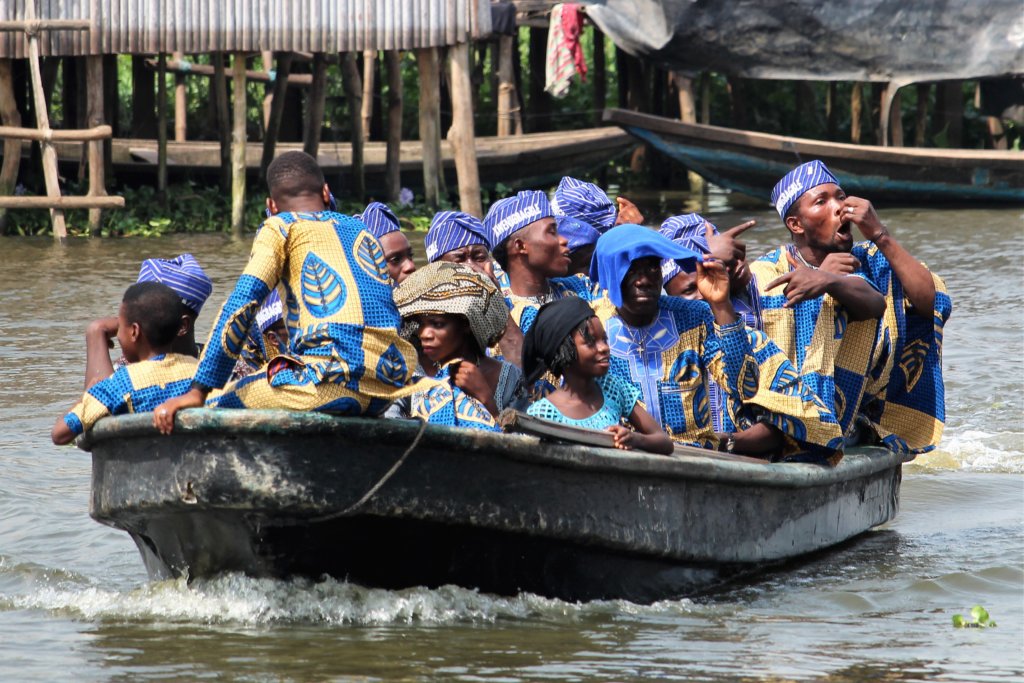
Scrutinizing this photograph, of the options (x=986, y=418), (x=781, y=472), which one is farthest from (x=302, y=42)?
(x=781, y=472)

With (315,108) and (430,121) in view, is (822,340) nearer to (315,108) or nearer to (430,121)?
(430,121)

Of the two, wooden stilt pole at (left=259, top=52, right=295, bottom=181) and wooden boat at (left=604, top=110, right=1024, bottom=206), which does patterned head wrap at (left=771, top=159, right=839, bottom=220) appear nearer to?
wooden boat at (left=604, top=110, right=1024, bottom=206)

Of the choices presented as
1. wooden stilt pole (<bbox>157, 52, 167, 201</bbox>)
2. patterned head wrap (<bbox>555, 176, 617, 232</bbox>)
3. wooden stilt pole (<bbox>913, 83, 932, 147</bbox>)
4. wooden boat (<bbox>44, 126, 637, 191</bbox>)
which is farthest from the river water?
wooden stilt pole (<bbox>913, 83, 932, 147</bbox>)

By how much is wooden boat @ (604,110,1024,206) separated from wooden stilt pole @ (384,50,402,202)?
2.18m

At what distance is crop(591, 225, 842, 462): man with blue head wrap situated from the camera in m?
4.84

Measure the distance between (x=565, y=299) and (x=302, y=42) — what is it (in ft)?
30.3

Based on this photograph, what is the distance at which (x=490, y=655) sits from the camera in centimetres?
419

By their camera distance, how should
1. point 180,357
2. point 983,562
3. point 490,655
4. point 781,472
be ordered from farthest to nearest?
point 983,562, point 781,472, point 180,357, point 490,655

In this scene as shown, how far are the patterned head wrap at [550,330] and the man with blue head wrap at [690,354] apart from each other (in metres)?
0.36

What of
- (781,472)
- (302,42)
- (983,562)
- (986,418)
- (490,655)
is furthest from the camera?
(302,42)

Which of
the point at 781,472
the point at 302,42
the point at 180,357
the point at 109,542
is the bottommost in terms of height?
the point at 109,542

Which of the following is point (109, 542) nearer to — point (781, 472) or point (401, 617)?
point (401, 617)

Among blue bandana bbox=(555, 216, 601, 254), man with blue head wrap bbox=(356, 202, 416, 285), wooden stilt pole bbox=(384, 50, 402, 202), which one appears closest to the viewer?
man with blue head wrap bbox=(356, 202, 416, 285)

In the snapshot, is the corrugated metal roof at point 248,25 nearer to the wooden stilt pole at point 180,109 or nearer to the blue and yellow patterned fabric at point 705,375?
the wooden stilt pole at point 180,109
